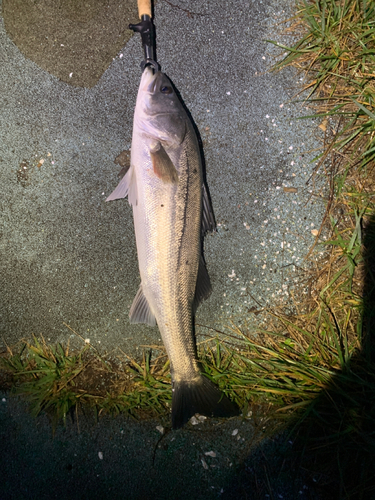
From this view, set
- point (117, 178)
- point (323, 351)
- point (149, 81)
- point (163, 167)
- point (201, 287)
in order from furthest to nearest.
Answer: point (117, 178) < point (323, 351) < point (201, 287) < point (149, 81) < point (163, 167)

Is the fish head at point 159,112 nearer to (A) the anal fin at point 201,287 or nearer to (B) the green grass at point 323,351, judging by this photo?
(A) the anal fin at point 201,287

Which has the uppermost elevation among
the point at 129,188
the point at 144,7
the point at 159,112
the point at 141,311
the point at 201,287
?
the point at 144,7

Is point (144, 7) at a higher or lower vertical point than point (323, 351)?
higher

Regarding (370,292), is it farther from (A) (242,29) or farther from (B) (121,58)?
(B) (121,58)

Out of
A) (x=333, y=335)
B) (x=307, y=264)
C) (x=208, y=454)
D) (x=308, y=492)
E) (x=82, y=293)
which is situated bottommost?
(x=308, y=492)

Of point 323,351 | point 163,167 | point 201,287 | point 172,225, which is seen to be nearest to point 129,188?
point 163,167

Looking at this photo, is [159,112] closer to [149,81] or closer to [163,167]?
[149,81]

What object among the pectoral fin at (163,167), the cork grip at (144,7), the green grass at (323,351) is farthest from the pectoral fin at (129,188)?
the green grass at (323,351)

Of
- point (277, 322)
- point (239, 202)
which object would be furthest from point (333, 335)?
point (239, 202)
